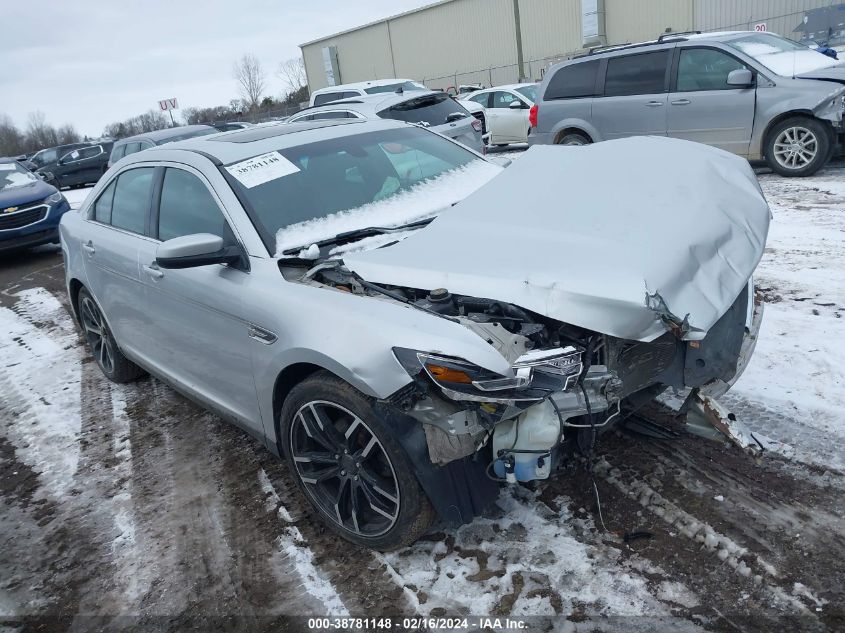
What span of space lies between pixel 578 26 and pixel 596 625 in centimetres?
3606

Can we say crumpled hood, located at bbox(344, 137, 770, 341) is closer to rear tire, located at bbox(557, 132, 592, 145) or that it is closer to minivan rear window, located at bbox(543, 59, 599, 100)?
rear tire, located at bbox(557, 132, 592, 145)

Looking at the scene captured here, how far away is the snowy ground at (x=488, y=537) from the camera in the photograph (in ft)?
8.26

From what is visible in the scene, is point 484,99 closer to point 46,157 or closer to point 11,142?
point 46,157

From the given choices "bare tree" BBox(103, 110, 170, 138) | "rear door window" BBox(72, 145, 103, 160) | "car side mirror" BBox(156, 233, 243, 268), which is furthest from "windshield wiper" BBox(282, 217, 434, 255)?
"bare tree" BBox(103, 110, 170, 138)

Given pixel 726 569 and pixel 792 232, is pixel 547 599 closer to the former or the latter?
pixel 726 569

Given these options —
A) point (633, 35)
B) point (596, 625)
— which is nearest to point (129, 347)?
point (596, 625)

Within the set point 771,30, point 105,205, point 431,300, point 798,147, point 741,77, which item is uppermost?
point 771,30

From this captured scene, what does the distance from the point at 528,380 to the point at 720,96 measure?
802 centimetres

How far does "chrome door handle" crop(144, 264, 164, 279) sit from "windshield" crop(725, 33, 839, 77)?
8.16 meters

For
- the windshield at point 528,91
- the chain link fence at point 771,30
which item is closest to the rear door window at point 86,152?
the chain link fence at point 771,30

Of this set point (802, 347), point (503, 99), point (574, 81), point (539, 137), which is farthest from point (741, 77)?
point (503, 99)

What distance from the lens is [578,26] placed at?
111 ft

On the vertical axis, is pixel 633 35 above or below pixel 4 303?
above

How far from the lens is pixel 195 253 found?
3.15 m
